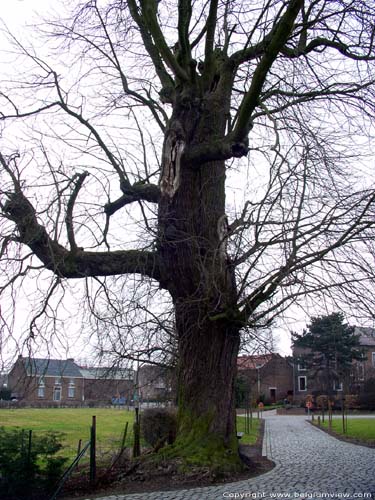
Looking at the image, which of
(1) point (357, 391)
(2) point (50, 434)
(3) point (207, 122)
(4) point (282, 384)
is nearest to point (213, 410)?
(2) point (50, 434)

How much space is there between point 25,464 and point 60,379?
1529 mm

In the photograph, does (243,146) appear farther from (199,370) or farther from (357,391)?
(357,391)

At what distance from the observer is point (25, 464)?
917 centimetres

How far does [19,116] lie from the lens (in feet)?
39.7

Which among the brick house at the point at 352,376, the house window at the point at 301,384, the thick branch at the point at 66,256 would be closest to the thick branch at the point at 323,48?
the thick branch at the point at 66,256

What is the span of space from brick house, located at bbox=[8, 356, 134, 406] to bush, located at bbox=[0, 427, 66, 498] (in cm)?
65

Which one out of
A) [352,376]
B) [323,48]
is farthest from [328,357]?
[323,48]

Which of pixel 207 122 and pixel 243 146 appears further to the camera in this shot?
pixel 207 122

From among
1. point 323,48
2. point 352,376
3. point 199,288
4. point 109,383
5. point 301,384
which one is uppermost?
point 323,48

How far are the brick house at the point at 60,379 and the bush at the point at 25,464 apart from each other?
0.65 m

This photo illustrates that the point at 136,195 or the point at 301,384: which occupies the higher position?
the point at 136,195

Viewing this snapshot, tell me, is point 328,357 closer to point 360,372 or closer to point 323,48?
point 360,372

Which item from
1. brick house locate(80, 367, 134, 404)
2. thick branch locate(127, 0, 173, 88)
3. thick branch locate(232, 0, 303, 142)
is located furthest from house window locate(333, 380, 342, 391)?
thick branch locate(232, 0, 303, 142)

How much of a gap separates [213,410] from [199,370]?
→ 2.47ft
